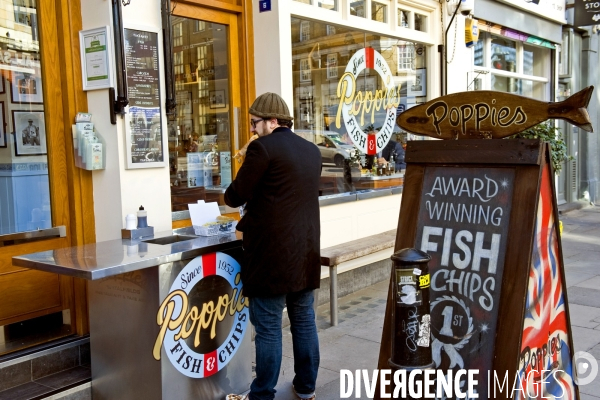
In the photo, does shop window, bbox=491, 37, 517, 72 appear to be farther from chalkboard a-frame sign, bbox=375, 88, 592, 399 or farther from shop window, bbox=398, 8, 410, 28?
chalkboard a-frame sign, bbox=375, 88, 592, 399

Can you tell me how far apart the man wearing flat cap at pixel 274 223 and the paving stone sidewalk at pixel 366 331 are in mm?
686

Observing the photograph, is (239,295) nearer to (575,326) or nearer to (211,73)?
(211,73)

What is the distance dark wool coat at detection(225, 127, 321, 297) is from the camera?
355 cm

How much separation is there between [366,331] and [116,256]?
2689 millimetres

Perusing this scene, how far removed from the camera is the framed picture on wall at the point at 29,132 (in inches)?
161

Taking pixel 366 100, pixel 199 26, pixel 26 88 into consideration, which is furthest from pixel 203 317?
pixel 366 100

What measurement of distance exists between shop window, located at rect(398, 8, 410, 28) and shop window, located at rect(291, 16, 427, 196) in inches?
8.3

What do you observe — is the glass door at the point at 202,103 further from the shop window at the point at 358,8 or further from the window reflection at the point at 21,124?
the shop window at the point at 358,8

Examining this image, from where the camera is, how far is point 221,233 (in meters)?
4.25

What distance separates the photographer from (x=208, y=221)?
4.33 metres

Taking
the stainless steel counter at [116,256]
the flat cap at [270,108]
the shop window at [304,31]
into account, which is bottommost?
the stainless steel counter at [116,256]

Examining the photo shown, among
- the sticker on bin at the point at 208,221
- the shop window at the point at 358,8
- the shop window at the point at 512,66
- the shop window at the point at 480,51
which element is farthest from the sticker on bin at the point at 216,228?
the shop window at the point at 480,51

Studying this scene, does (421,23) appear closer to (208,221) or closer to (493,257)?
(208,221)

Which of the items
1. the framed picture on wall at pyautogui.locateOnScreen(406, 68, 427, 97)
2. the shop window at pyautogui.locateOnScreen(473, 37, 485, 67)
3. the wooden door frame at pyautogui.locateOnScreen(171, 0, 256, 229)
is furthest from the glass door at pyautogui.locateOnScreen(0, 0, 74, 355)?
the shop window at pyautogui.locateOnScreen(473, 37, 485, 67)
